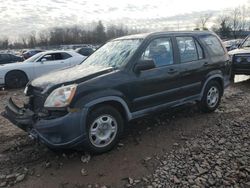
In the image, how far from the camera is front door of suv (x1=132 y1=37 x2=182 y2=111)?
471 centimetres

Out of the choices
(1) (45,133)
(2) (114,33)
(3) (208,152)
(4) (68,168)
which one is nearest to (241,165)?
(3) (208,152)

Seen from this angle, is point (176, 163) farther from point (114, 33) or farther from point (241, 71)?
point (114, 33)

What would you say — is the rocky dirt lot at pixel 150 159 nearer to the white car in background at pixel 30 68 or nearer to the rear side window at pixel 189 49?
the rear side window at pixel 189 49

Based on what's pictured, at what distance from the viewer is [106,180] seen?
3654 millimetres

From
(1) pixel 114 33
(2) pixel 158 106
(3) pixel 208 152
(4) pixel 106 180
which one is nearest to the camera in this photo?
(4) pixel 106 180

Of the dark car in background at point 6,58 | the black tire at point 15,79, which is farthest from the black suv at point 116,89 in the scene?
the dark car in background at point 6,58

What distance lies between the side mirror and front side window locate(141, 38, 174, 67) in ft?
0.79

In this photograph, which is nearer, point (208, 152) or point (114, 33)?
point (208, 152)

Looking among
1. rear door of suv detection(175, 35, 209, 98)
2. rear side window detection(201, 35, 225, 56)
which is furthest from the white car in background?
rear door of suv detection(175, 35, 209, 98)

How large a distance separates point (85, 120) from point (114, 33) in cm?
9617

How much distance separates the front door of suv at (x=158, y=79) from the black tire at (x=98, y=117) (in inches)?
16.4

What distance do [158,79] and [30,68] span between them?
766cm

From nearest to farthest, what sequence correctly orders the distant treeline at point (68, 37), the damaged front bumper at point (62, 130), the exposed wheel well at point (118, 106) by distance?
the damaged front bumper at point (62, 130) < the exposed wheel well at point (118, 106) < the distant treeline at point (68, 37)

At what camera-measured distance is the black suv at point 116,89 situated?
3.93 m
